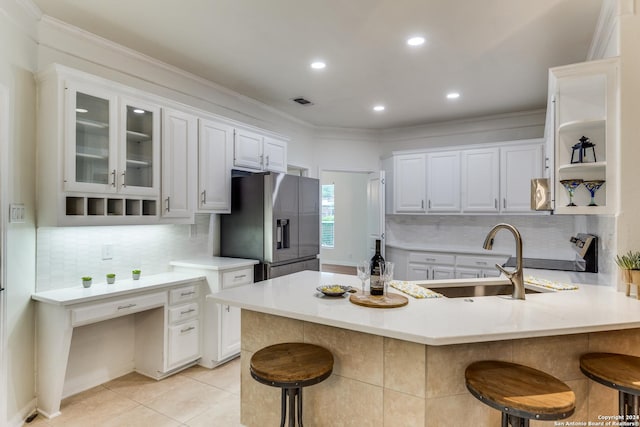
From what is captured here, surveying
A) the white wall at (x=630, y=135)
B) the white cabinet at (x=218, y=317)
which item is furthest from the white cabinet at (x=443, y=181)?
the white cabinet at (x=218, y=317)

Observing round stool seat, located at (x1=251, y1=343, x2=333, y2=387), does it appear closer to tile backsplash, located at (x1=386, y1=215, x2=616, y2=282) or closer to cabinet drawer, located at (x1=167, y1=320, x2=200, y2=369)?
cabinet drawer, located at (x1=167, y1=320, x2=200, y2=369)

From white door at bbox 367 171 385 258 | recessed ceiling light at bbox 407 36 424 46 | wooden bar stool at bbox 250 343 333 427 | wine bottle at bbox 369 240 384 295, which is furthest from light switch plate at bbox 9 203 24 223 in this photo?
white door at bbox 367 171 385 258

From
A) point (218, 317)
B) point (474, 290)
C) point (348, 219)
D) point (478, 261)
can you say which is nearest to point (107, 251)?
point (218, 317)

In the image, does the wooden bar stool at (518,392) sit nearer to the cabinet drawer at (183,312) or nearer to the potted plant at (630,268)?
the potted plant at (630,268)

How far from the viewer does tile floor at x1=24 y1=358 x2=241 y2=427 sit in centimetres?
243

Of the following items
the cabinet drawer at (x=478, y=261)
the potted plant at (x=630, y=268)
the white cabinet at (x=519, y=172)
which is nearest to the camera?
the potted plant at (x=630, y=268)

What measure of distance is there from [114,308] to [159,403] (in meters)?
0.80

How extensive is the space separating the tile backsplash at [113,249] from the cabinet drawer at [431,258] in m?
2.98

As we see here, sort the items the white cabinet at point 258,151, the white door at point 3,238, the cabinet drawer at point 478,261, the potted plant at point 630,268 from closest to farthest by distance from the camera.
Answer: the potted plant at point 630,268 < the white door at point 3,238 < the white cabinet at point 258,151 < the cabinet drawer at point 478,261

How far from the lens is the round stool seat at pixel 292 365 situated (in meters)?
1.58

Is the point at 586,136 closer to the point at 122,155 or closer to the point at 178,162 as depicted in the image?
the point at 178,162

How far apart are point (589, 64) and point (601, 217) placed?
121 cm

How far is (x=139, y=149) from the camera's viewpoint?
297 centimetres

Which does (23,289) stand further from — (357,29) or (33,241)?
(357,29)
